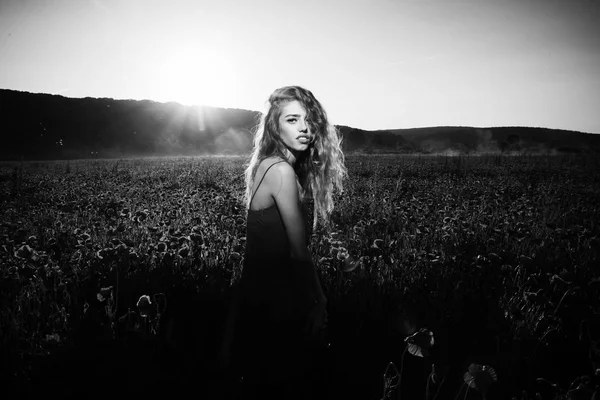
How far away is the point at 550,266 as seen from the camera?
3.15 metres

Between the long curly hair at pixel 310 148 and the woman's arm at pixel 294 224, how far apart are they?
0.30m

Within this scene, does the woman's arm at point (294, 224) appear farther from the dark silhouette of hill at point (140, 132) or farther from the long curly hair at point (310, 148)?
the dark silhouette of hill at point (140, 132)

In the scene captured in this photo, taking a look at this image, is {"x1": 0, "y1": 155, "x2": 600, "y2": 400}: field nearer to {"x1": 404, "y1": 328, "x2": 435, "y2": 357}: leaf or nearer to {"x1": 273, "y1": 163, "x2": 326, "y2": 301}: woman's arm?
{"x1": 404, "y1": 328, "x2": 435, "y2": 357}: leaf

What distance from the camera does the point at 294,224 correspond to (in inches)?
67.1

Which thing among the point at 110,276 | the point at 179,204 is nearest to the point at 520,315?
the point at 110,276

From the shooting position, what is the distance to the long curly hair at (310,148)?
2176mm

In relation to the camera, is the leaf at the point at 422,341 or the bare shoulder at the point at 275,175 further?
the bare shoulder at the point at 275,175

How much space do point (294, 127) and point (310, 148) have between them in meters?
0.38

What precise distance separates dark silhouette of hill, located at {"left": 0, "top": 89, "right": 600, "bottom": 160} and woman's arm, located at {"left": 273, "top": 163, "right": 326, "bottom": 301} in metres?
46.7

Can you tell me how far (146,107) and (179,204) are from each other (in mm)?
90246

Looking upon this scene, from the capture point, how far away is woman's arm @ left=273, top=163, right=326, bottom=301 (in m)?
1.70

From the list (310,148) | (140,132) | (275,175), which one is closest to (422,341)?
(275,175)

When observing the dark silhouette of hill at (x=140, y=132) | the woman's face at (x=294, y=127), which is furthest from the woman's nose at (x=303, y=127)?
the dark silhouette of hill at (x=140, y=132)

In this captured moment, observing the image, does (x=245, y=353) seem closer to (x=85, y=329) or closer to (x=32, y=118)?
(x=85, y=329)
